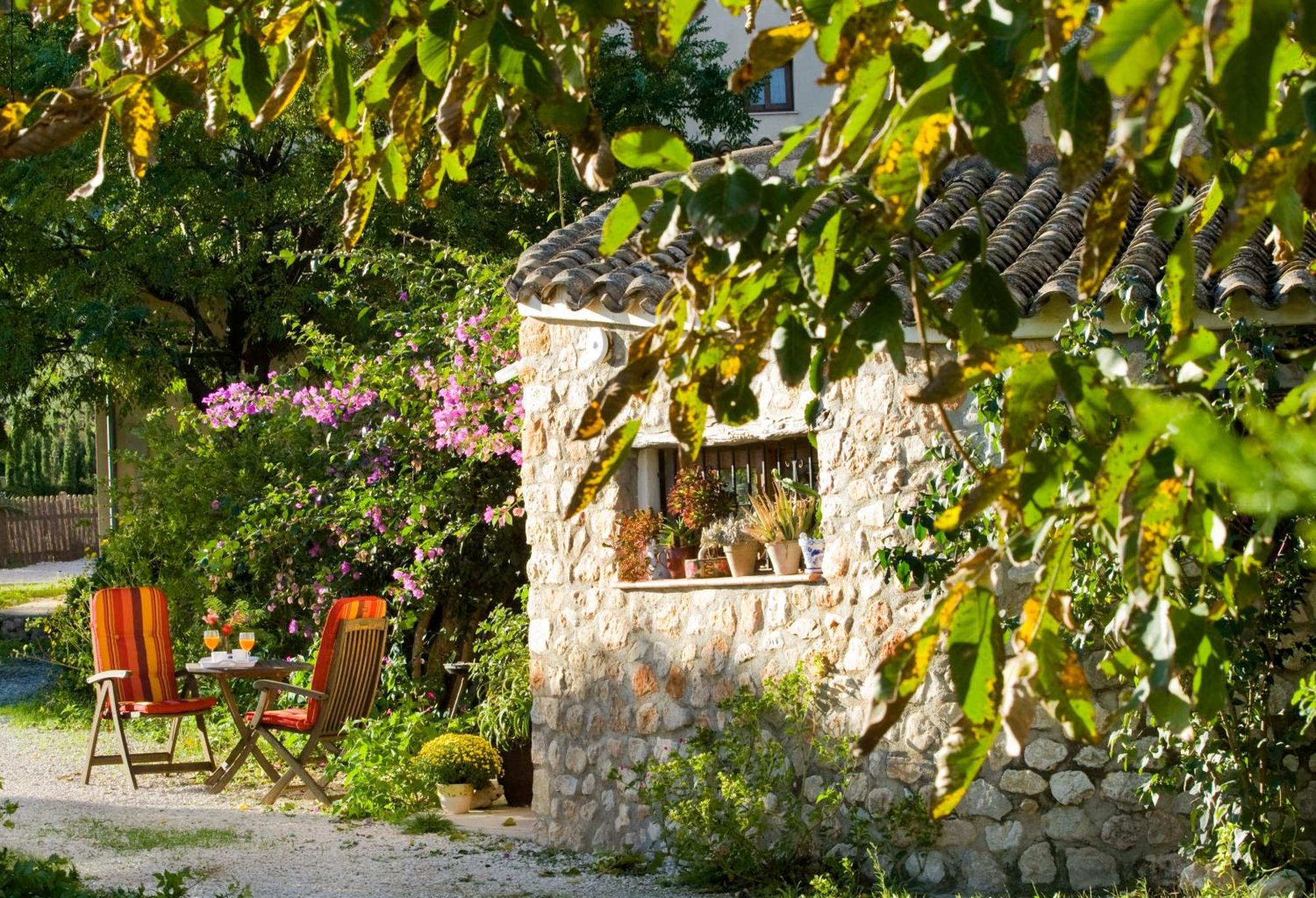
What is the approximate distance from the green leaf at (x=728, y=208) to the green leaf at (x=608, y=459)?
0.23 meters

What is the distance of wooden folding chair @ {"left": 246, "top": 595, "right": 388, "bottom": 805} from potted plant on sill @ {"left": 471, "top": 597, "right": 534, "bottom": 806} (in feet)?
1.96

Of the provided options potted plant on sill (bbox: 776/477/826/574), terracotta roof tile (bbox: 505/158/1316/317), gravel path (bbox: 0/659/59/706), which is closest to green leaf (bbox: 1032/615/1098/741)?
terracotta roof tile (bbox: 505/158/1316/317)

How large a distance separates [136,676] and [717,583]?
4486 millimetres

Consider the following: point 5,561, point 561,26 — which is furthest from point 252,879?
point 5,561

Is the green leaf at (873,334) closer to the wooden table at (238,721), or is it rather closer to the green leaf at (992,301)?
the green leaf at (992,301)

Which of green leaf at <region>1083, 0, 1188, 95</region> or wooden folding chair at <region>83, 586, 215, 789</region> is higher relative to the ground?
green leaf at <region>1083, 0, 1188, 95</region>

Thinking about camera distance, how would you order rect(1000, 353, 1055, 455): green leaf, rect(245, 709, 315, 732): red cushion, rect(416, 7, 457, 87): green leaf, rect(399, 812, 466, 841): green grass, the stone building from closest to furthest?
rect(1000, 353, 1055, 455): green leaf
rect(416, 7, 457, 87): green leaf
the stone building
rect(399, 812, 466, 841): green grass
rect(245, 709, 315, 732): red cushion

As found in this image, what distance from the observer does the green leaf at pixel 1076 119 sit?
4.53ft

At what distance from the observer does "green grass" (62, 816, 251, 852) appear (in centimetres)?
713

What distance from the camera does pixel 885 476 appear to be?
237 inches

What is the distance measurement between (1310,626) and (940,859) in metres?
1.60

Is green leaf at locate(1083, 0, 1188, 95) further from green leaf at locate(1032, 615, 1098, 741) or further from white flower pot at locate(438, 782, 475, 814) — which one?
white flower pot at locate(438, 782, 475, 814)

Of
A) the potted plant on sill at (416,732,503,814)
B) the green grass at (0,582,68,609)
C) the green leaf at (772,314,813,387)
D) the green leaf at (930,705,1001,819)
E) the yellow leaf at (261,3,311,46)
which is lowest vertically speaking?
the potted plant on sill at (416,732,503,814)

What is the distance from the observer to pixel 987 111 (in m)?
1.39
